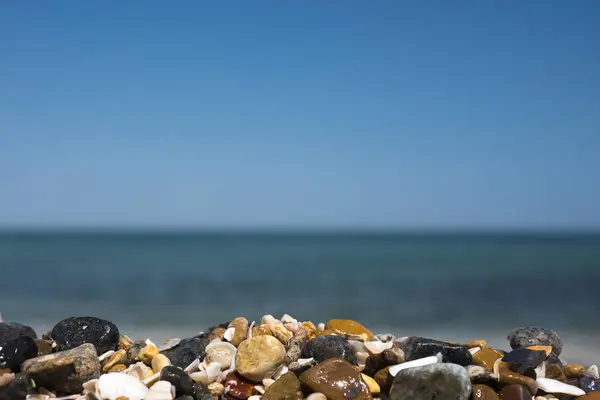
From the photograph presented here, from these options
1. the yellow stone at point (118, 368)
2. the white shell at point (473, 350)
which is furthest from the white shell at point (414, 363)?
the yellow stone at point (118, 368)

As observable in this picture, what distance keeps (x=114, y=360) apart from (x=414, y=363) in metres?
2.27

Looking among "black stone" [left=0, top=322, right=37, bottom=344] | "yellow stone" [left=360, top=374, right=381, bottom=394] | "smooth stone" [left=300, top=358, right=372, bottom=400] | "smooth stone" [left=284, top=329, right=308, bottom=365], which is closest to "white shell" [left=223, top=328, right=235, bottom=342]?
"smooth stone" [left=284, top=329, right=308, bottom=365]

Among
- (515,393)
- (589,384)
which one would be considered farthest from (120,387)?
(589,384)

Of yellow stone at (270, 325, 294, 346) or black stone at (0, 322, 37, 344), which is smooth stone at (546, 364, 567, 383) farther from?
black stone at (0, 322, 37, 344)

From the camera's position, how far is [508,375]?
4.17 meters

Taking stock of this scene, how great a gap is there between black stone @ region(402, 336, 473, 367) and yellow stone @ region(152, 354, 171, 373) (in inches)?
70.4

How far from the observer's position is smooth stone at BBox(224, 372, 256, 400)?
4.17m

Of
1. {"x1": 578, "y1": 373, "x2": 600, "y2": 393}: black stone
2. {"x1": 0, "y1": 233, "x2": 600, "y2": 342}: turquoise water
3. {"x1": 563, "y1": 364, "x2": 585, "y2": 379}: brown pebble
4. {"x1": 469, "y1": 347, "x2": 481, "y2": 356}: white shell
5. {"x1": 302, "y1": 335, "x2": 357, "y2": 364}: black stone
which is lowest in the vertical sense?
{"x1": 0, "y1": 233, "x2": 600, "y2": 342}: turquoise water

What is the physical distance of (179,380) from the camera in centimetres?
399

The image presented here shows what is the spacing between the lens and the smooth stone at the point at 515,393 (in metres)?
4.05

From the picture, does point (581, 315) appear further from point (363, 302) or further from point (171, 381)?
point (171, 381)

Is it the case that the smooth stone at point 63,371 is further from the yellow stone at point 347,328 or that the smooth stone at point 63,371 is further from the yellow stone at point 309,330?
the yellow stone at point 347,328

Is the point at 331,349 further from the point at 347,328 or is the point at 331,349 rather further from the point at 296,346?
the point at 347,328

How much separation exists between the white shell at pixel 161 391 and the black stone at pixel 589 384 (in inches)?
121
